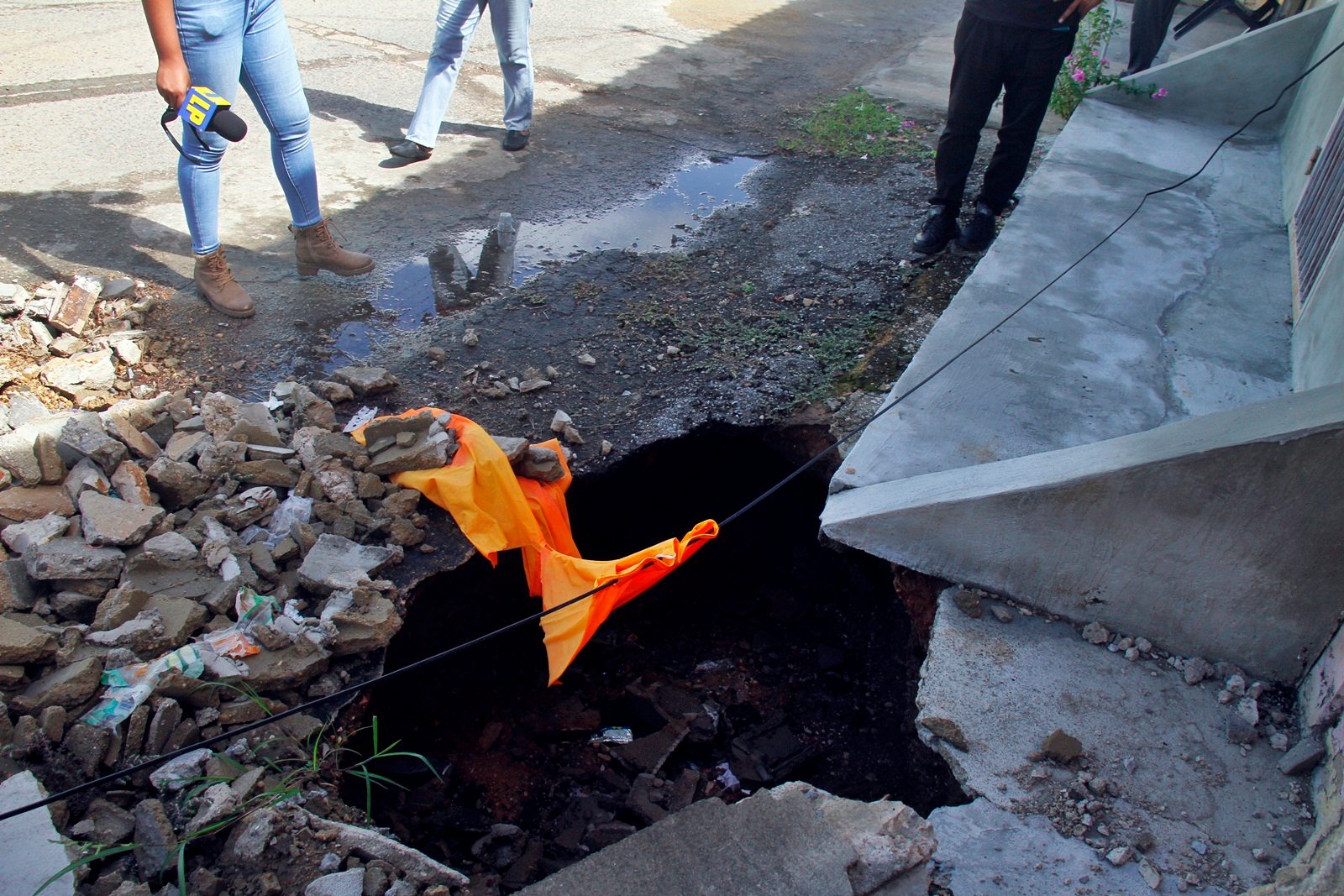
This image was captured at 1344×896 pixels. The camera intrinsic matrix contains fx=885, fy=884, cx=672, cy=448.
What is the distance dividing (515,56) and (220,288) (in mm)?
2592

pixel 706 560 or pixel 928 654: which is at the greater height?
pixel 928 654

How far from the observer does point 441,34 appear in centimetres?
519

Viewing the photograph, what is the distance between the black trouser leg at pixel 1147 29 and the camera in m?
6.92

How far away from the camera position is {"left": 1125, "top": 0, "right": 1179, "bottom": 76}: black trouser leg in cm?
692

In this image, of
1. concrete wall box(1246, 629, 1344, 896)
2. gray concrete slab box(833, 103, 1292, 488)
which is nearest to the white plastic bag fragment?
gray concrete slab box(833, 103, 1292, 488)

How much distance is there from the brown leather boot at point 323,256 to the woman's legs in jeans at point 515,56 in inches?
74.8

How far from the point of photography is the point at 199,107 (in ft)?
10.4

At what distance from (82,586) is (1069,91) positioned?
707 centimetres

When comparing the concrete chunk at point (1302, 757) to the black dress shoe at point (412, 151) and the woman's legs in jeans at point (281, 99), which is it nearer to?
the woman's legs in jeans at point (281, 99)

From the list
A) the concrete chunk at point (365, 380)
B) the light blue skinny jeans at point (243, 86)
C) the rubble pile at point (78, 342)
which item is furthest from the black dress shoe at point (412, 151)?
the concrete chunk at point (365, 380)

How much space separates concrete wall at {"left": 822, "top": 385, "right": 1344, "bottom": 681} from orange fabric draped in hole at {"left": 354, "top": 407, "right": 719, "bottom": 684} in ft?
2.12

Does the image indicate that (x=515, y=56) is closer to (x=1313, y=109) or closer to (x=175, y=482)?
(x=175, y=482)

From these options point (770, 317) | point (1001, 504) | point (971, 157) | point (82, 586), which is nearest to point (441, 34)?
point (770, 317)

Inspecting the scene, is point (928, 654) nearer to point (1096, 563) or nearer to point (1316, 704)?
point (1096, 563)
